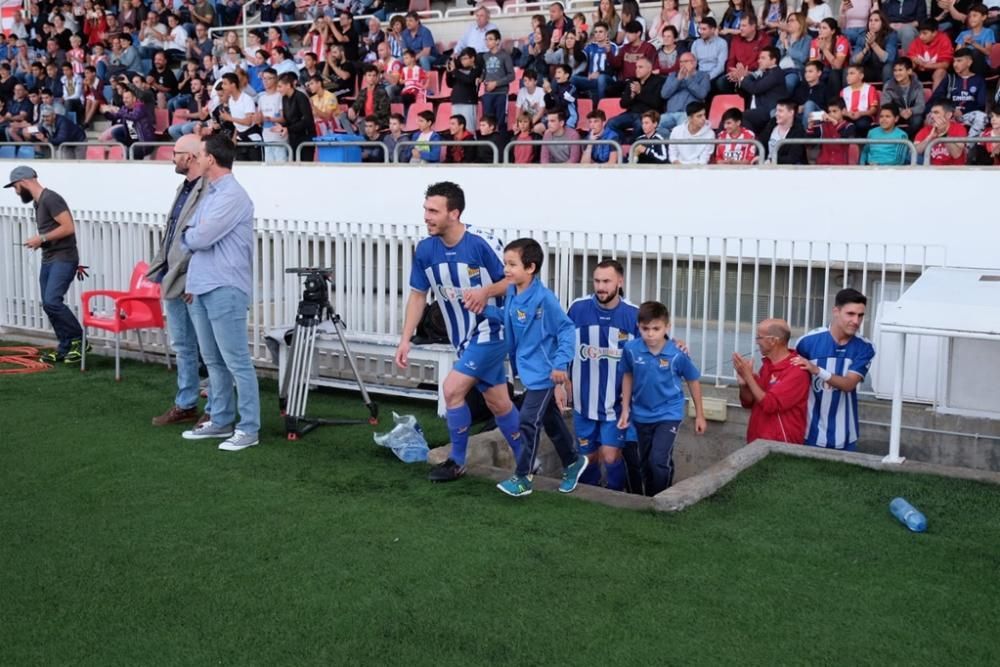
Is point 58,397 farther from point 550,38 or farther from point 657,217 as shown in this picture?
point 550,38

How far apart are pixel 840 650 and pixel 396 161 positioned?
31.7 feet

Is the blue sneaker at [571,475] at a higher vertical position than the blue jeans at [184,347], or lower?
lower

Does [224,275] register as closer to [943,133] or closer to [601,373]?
[601,373]

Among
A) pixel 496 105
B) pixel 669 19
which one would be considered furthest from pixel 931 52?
pixel 496 105

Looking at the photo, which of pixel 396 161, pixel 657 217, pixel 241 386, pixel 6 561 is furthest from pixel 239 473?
pixel 396 161

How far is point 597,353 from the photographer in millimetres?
7355

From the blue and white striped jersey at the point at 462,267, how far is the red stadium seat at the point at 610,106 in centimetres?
727

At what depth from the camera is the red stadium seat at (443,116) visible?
1553cm

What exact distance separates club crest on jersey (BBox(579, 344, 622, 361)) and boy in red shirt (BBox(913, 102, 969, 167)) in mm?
4502

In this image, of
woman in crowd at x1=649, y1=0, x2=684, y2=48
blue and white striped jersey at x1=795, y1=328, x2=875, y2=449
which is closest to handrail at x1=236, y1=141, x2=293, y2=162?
woman in crowd at x1=649, y1=0, x2=684, y2=48

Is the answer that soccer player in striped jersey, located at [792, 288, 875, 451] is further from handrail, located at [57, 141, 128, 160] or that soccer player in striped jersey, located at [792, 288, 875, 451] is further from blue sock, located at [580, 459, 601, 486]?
handrail, located at [57, 141, 128, 160]

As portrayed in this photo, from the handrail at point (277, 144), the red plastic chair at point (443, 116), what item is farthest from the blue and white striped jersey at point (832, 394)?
the red plastic chair at point (443, 116)

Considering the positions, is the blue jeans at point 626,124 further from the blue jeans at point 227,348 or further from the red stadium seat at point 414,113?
the blue jeans at point 227,348

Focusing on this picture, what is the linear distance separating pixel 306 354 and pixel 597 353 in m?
2.38
